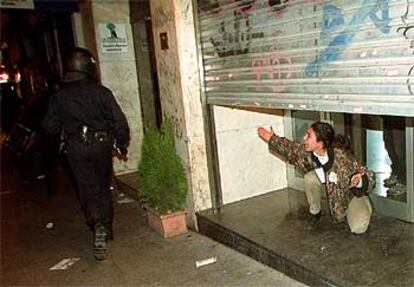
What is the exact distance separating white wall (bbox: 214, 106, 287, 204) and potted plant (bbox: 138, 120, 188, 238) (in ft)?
1.57

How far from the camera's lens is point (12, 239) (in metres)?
5.18

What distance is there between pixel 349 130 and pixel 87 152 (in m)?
2.58

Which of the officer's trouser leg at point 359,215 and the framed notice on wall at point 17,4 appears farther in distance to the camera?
the framed notice on wall at point 17,4

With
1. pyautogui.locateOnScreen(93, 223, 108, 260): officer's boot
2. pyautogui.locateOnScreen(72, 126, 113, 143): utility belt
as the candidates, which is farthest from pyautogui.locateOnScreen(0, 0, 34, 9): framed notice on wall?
pyautogui.locateOnScreen(93, 223, 108, 260): officer's boot

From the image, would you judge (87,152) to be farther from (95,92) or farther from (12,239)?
(12,239)

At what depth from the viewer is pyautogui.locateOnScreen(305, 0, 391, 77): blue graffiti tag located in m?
2.34

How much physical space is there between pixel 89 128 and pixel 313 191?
223 centimetres

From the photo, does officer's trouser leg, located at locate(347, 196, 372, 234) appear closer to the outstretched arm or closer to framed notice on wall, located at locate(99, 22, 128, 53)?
the outstretched arm

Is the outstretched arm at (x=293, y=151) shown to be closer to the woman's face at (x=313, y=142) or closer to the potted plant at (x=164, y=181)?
the woman's face at (x=313, y=142)

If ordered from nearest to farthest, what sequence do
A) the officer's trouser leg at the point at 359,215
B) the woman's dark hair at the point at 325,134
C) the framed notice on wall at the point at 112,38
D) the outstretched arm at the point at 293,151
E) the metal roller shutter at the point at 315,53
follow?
the metal roller shutter at the point at 315,53 < the officer's trouser leg at the point at 359,215 < the woman's dark hair at the point at 325,134 < the outstretched arm at the point at 293,151 < the framed notice on wall at the point at 112,38

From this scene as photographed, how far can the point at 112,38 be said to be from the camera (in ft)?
22.0

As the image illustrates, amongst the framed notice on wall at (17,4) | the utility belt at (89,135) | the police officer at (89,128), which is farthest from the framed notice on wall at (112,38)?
the utility belt at (89,135)

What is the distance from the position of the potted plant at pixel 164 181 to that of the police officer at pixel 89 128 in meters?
0.33

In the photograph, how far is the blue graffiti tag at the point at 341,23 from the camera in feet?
7.68
